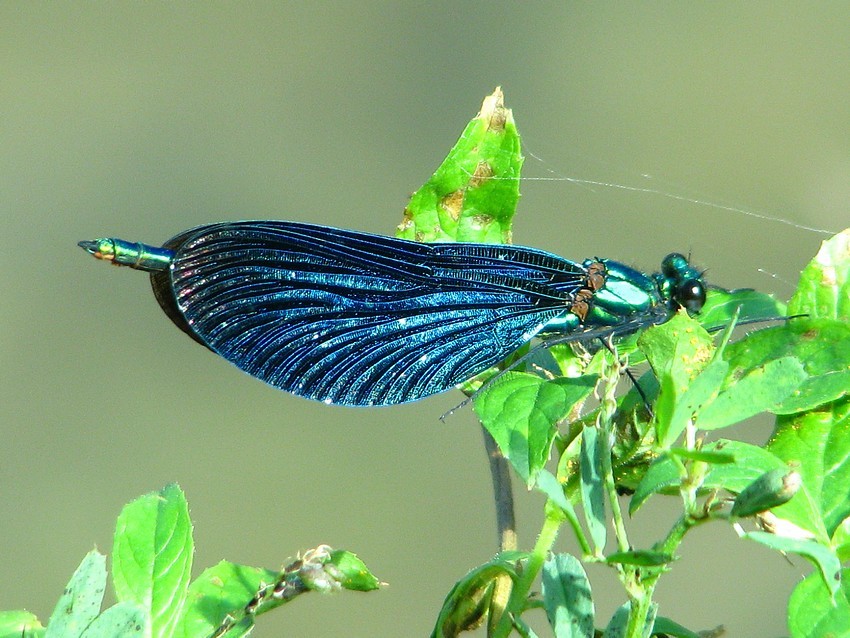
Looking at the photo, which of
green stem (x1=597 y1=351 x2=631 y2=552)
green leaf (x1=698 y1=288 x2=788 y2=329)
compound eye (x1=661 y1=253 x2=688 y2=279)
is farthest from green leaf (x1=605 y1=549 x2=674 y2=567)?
compound eye (x1=661 y1=253 x2=688 y2=279)

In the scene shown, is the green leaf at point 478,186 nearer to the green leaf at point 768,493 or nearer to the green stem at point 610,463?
the green stem at point 610,463

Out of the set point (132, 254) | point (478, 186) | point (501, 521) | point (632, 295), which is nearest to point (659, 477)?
point (501, 521)

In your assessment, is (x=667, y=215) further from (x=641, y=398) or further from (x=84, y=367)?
(x=641, y=398)

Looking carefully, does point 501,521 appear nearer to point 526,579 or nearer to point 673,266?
point 526,579

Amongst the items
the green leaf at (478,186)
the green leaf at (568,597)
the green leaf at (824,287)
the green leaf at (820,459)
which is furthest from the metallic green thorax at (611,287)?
the green leaf at (568,597)

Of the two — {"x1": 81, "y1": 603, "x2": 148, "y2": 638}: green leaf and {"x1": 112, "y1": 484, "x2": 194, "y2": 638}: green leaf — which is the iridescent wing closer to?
{"x1": 112, "y1": 484, "x2": 194, "y2": 638}: green leaf

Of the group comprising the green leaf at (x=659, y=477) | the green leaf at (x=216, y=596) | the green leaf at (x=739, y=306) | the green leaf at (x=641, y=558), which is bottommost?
the green leaf at (x=216, y=596)

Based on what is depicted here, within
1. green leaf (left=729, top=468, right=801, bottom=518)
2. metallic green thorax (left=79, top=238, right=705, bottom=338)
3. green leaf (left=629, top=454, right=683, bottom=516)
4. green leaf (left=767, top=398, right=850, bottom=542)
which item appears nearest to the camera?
green leaf (left=729, top=468, right=801, bottom=518)
